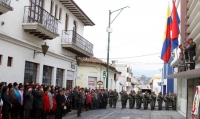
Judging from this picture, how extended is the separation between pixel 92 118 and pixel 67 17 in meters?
10.4

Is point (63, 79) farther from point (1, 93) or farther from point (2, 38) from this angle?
point (1, 93)

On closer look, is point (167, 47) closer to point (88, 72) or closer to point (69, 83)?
point (69, 83)

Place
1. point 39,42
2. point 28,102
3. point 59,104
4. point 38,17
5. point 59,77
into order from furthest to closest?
point 59,77 → point 39,42 → point 38,17 → point 59,104 → point 28,102

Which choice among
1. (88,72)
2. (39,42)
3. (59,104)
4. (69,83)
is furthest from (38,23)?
(88,72)

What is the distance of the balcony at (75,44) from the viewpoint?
848 inches

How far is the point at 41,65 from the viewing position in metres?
18.3

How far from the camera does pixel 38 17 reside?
1669cm

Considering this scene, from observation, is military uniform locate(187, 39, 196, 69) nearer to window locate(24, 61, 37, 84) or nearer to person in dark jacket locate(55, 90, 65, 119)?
person in dark jacket locate(55, 90, 65, 119)

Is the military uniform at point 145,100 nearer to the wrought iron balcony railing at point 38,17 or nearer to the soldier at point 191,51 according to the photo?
the wrought iron balcony railing at point 38,17

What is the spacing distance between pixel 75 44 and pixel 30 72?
18.6 ft

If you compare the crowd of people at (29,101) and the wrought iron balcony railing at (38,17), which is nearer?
the crowd of people at (29,101)

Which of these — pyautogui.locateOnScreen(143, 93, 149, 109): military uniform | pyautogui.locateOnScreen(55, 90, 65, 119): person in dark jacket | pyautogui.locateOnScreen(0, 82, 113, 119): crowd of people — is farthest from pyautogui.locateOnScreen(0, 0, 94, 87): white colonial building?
pyautogui.locateOnScreen(143, 93, 149, 109): military uniform

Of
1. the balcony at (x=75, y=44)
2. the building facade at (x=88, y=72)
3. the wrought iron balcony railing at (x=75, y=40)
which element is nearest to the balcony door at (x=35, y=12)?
the balcony at (x=75, y=44)

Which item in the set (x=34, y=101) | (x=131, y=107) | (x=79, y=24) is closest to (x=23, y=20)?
(x=34, y=101)
